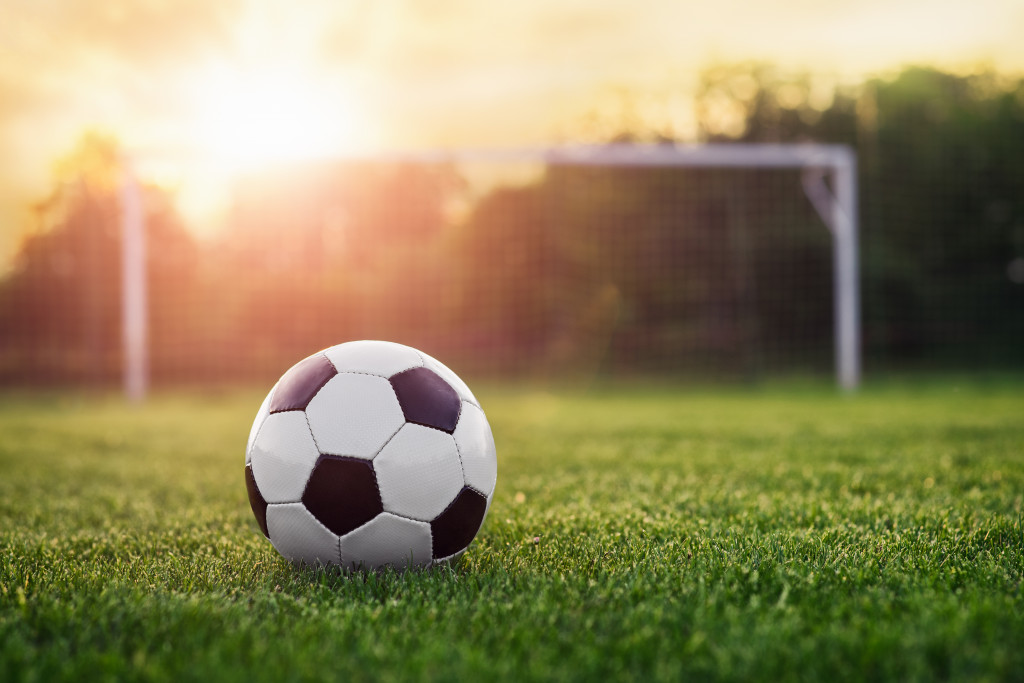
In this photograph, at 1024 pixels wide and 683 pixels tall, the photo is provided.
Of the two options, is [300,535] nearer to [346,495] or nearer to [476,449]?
[346,495]

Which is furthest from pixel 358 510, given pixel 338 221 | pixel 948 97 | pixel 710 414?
pixel 948 97

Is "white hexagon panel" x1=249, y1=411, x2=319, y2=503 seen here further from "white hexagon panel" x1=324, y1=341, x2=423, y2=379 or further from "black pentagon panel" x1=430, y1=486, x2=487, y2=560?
"black pentagon panel" x1=430, y1=486, x2=487, y2=560

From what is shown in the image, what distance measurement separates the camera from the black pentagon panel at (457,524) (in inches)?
85.8

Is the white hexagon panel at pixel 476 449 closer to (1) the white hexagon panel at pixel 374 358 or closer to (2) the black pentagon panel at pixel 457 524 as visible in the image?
(2) the black pentagon panel at pixel 457 524

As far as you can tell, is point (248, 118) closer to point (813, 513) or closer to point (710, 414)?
point (710, 414)

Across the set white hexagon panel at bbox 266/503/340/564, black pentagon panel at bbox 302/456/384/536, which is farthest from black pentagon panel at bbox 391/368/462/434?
white hexagon panel at bbox 266/503/340/564

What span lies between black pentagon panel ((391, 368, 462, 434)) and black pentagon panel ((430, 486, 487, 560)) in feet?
0.72

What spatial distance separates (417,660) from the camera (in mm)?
1516

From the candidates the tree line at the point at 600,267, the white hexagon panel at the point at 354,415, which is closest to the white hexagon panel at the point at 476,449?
the white hexagon panel at the point at 354,415

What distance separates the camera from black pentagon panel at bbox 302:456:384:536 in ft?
6.93

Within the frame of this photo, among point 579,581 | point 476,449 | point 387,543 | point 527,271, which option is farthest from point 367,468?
point 527,271

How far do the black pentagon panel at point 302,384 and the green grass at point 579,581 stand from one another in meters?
0.50

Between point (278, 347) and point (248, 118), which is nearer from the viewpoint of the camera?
point (248, 118)

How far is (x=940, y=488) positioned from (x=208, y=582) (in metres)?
3.23
